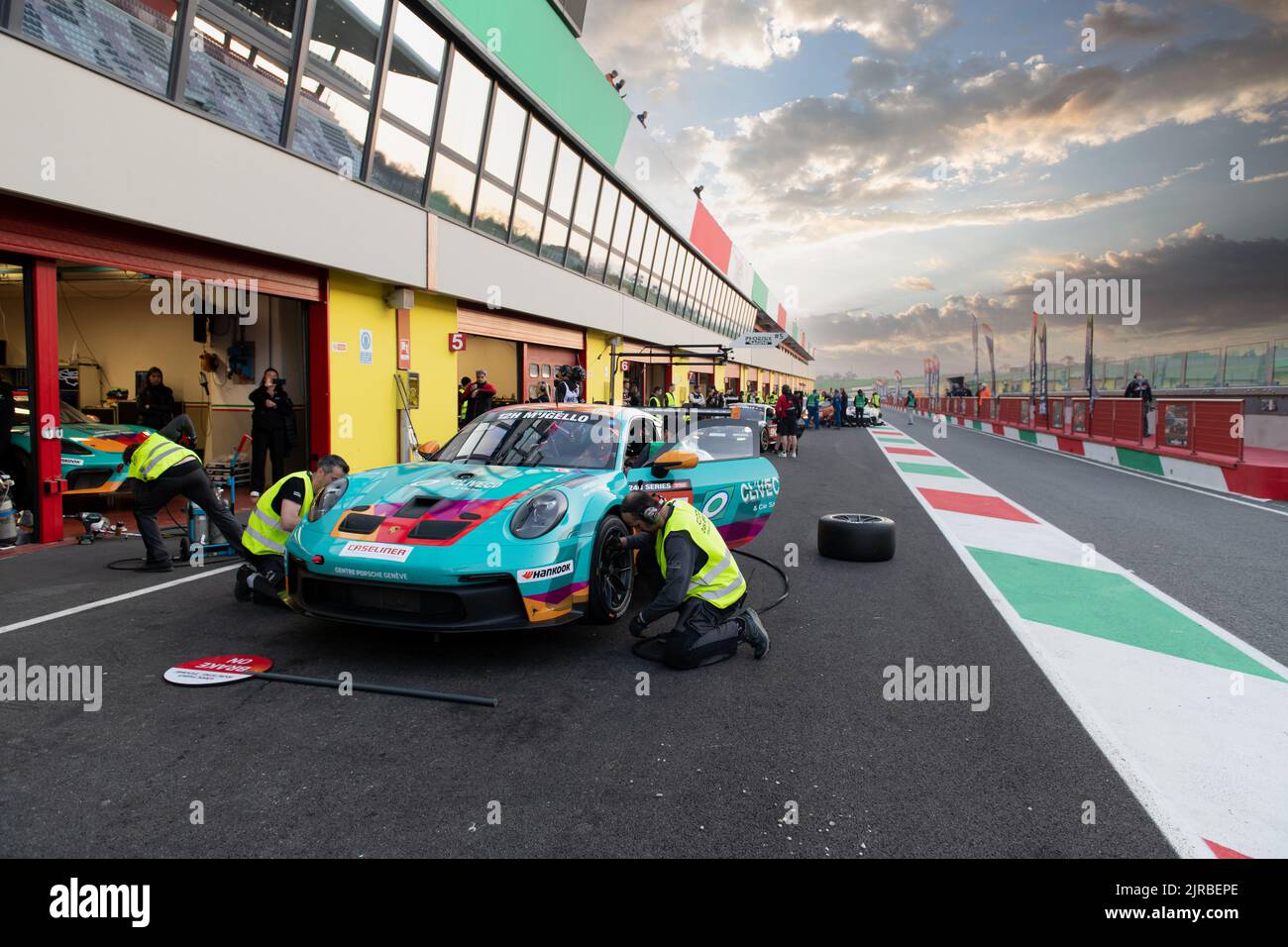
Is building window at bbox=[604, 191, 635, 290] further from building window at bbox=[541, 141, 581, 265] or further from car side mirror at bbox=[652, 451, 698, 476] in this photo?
car side mirror at bbox=[652, 451, 698, 476]

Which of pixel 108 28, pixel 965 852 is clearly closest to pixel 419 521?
pixel 965 852

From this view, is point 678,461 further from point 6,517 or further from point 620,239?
point 620,239

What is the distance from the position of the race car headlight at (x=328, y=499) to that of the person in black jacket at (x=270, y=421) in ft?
19.2

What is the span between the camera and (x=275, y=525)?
5.15 m

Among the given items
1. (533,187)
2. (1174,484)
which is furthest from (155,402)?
(1174,484)

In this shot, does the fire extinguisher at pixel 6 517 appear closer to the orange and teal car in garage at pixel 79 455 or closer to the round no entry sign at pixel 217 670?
the orange and teal car in garage at pixel 79 455

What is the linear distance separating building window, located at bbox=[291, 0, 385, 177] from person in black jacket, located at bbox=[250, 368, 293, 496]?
305 centimetres

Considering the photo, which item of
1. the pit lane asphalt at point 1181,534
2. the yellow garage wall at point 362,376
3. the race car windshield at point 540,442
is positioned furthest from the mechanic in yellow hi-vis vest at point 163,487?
the pit lane asphalt at point 1181,534

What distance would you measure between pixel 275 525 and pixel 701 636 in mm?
3016

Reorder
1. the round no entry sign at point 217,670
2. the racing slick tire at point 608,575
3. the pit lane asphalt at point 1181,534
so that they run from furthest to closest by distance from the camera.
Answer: the pit lane asphalt at point 1181,534 < the racing slick tire at point 608,575 < the round no entry sign at point 217,670

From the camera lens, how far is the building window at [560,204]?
1714cm
